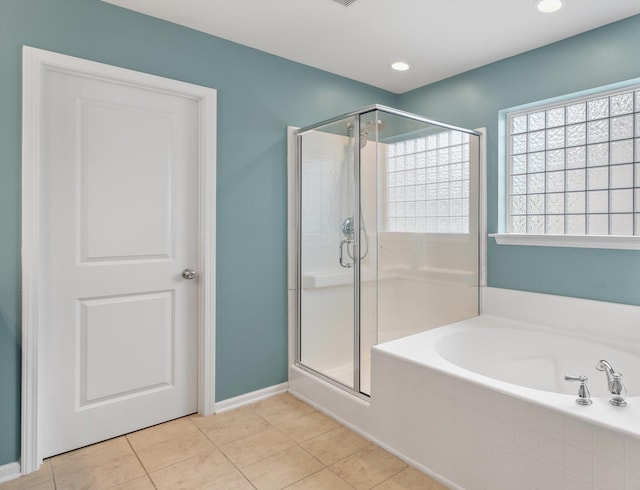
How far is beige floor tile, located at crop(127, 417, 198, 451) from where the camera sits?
7.22 ft

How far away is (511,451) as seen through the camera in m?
1.59

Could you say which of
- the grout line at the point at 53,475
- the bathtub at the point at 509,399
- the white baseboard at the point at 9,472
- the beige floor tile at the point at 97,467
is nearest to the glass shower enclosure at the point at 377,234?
the bathtub at the point at 509,399

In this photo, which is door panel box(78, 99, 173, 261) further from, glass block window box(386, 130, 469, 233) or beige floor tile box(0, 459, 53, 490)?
glass block window box(386, 130, 469, 233)

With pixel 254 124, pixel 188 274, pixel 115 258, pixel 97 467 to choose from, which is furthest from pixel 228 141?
pixel 97 467

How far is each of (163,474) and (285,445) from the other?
0.63 meters

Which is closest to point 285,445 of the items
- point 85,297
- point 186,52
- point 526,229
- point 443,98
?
point 85,297

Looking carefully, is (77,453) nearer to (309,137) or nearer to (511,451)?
(511,451)

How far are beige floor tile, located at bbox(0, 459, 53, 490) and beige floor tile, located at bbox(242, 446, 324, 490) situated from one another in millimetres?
925

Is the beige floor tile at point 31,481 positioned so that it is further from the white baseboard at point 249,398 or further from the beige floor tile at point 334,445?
the beige floor tile at point 334,445

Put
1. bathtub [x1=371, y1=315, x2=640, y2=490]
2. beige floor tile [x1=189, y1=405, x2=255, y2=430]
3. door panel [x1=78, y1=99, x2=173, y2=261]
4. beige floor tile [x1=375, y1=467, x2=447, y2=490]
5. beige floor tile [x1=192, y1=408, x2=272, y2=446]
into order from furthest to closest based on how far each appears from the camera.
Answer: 1. beige floor tile [x1=189, y1=405, x2=255, y2=430]
2. beige floor tile [x1=192, y1=408, x2=272, y2=446]
3. door panel [x1=78, y1=99, x2=173, y2=261]
4. beige floor tile [x1=375, y1=467, x2=447, y2=490]
5. bathtub [x1=371, y1=315, x2=640, y2=490]

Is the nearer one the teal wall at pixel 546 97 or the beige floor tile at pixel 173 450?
the beige floor tile at pixel 173 450

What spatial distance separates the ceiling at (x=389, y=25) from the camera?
2.13m

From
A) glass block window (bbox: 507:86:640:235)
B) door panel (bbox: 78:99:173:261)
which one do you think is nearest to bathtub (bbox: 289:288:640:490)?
glass block window (bbox: 507:86:640:235)

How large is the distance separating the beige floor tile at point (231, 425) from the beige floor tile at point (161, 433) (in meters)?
0.06
